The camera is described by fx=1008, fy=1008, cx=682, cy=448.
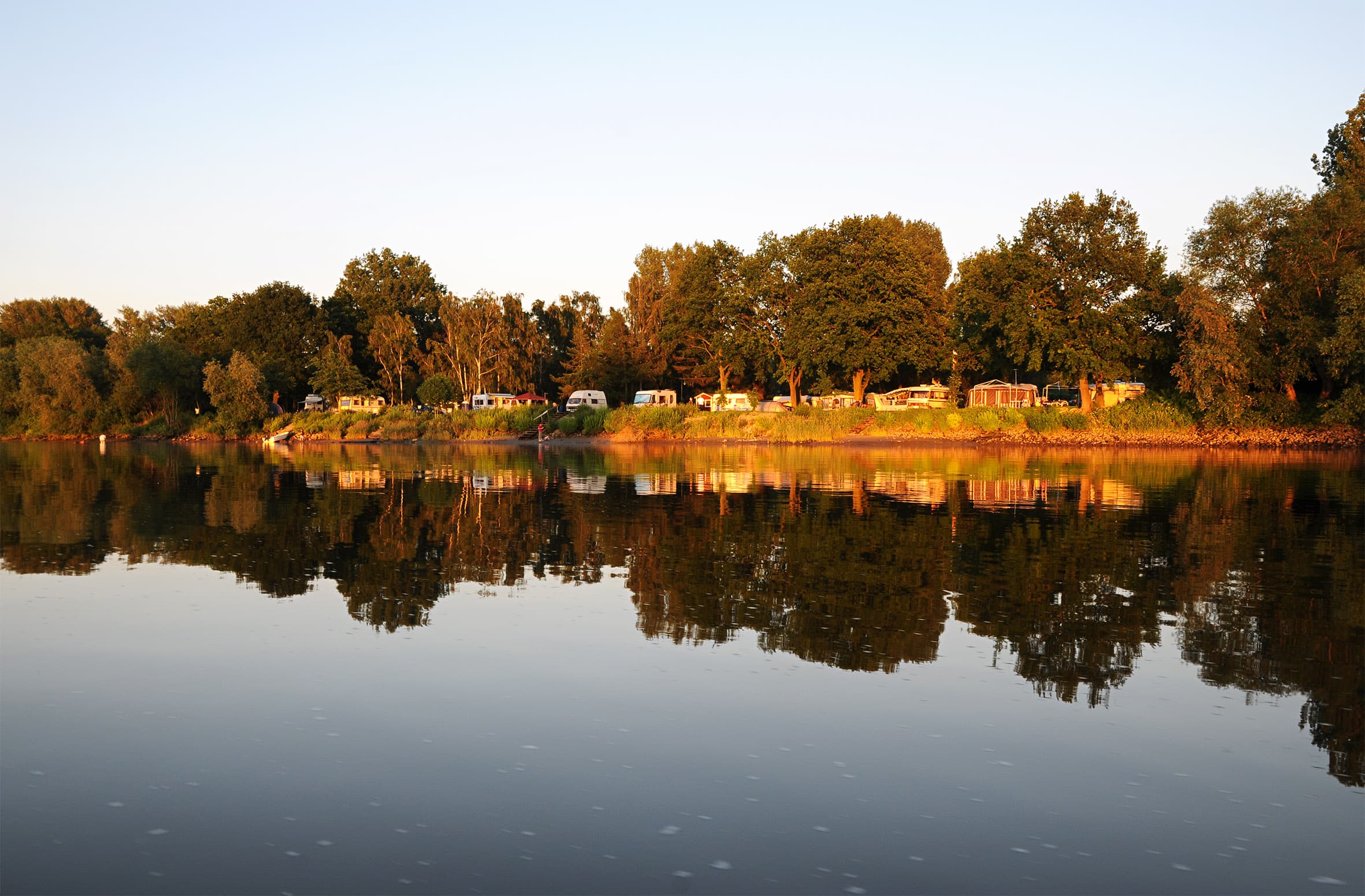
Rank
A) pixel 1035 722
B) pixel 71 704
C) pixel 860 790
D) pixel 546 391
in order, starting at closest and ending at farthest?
pixel 860 790, pixel 1035 722, pixel 71 704, pixel 546 391

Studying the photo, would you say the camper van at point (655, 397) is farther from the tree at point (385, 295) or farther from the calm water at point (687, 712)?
the calm water at point (687, 712)

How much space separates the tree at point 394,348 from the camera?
12069cm

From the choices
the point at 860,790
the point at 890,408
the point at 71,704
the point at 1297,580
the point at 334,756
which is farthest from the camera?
the point at 890,408

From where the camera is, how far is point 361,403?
11775 centimetres

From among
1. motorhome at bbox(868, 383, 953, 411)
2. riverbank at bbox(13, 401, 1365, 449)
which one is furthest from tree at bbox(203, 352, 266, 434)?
motorhome at bbox(868, 383, 953, 411)

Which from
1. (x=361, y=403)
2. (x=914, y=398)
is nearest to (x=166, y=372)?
(x=361, y=403)

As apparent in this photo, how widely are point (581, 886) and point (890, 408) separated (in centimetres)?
8021

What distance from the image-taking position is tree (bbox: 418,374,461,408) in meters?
112

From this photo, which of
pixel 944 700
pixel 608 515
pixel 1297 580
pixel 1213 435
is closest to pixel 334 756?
pixel 944 700

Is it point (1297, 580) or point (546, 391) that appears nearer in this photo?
point (1297, 580)

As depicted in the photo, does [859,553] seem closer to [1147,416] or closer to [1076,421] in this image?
[1147,416]

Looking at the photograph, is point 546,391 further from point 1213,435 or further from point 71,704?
point 71,704

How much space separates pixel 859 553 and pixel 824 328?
67.7 meters

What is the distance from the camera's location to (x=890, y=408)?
3329 inches
